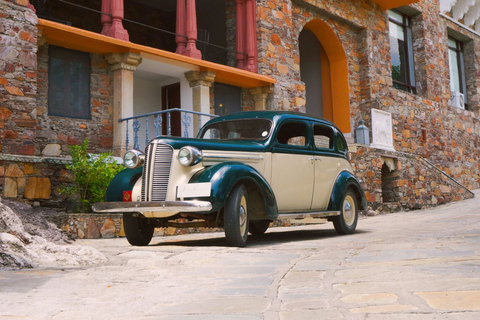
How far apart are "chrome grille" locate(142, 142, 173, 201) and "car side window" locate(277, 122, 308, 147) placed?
5.66 feet

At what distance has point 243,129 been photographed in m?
7.21

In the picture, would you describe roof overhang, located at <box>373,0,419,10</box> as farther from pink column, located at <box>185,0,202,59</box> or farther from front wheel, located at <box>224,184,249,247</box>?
front wheel, located at <box>224,184,249,247</box>

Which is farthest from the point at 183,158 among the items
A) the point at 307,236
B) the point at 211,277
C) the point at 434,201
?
the point at 434,201

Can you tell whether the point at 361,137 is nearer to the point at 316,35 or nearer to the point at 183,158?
the point at 316,35

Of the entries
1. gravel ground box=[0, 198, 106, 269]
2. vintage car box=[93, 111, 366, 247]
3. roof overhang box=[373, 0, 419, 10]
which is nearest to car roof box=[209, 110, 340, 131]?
vintage car box=[93, 111, 366, 247]

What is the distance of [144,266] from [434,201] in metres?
13.5

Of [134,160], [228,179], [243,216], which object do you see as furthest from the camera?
[134,160]

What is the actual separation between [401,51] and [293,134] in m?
14.1

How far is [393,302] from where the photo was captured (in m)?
2.82

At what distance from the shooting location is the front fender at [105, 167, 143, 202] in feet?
20.9

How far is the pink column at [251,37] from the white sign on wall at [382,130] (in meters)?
4.44

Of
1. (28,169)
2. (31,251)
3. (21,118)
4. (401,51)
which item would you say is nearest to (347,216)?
(31,251)

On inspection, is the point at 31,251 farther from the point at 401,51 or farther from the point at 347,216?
the point at 401,51

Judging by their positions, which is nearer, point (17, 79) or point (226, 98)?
point (17, 79)
